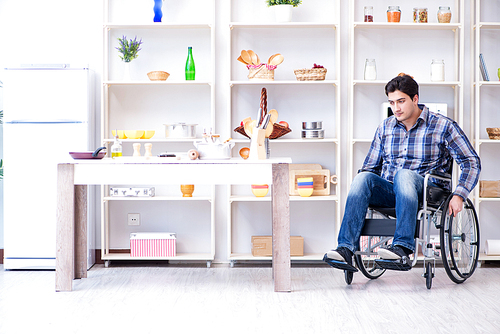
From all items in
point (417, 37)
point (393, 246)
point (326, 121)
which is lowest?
point (393, 246)

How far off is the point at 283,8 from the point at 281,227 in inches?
65.5

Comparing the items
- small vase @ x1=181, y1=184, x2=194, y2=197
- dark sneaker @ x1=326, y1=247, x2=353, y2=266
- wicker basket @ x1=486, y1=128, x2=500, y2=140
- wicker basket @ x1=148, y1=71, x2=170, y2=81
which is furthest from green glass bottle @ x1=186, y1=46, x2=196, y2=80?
wicker basket @ x1=486, y1=128, x2=500, y2=140

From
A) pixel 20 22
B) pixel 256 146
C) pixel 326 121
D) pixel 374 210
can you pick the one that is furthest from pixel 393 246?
pixel 20 22

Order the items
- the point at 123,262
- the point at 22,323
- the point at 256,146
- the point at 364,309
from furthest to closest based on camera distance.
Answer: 1. the point at 123,262
2. the point at 256,146
3. the point at 364,309
4. the point at 22,323

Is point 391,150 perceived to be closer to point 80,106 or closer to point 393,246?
point 393,246

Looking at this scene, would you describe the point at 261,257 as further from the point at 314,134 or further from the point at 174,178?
the point at 174,178

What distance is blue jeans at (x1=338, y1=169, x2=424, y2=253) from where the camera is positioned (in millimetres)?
2742

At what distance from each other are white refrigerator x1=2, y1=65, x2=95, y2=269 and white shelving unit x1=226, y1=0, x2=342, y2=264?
115 centimetres

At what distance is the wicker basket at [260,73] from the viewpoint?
12.0 feet

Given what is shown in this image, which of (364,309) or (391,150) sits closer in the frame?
(364,309)

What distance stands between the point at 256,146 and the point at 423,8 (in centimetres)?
182

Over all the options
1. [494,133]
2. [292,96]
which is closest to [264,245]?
[292,96]

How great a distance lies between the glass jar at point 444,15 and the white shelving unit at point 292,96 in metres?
0.75

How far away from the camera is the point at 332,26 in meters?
3.76
